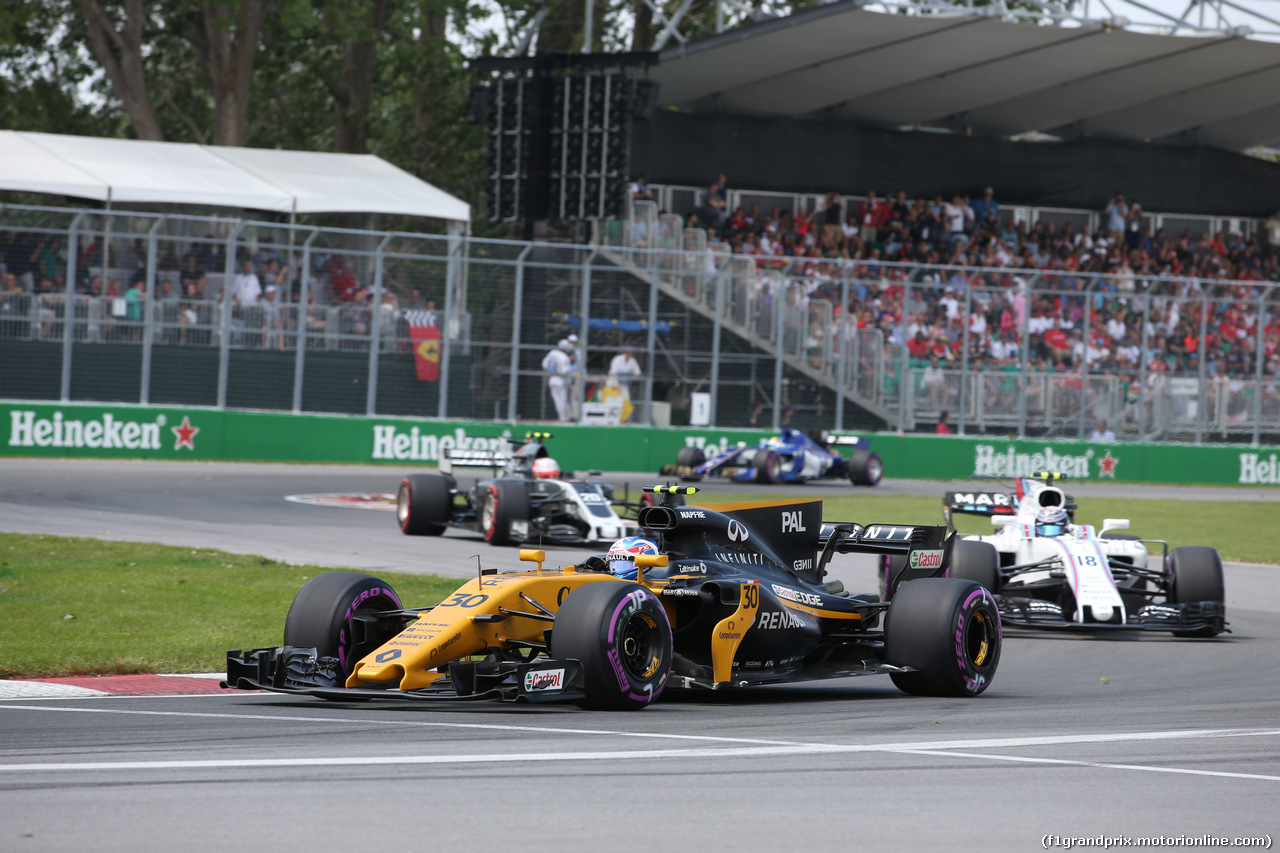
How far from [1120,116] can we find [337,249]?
2252 cm

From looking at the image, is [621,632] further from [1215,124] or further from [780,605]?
[1215,124]

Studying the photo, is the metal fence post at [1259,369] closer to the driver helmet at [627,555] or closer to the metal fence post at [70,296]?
the metal fence post at [70,296]

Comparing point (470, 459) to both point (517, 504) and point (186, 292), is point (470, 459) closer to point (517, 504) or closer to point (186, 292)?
point (517, 504)

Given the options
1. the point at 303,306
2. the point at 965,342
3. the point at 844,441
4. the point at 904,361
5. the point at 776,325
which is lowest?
the point at 844,441

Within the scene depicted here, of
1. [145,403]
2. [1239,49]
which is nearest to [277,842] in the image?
[145,403]

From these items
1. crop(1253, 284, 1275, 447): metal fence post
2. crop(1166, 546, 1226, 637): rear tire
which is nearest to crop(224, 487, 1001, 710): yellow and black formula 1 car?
crop(1166, 546, 1226, 637): rear tire

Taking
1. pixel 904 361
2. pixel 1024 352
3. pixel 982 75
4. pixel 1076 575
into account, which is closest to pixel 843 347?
pixel 904 361

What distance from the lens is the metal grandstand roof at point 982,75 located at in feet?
109

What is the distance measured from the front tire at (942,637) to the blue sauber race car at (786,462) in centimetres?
1844

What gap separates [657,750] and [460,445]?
879 inches

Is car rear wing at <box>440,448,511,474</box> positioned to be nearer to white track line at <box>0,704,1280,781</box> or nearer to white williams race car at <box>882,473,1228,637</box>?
white williams race car at <box>882,473,1228,637</box>

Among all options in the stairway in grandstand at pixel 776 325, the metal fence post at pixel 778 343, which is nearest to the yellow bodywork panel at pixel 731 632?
the stairway in grandstand at pixel 776 325

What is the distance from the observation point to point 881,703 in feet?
30.0

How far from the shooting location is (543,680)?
313 inches
